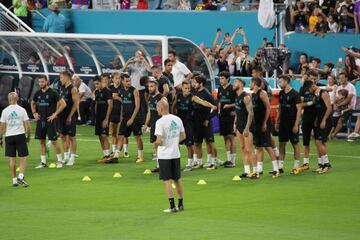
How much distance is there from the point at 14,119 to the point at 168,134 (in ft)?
Result: 15.9

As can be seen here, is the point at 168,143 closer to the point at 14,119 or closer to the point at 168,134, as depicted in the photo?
the point at 168,134

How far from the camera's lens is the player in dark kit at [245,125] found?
2400 centimetres

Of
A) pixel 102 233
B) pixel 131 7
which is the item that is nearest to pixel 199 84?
pixel 102 233

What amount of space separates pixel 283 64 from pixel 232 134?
8263mm

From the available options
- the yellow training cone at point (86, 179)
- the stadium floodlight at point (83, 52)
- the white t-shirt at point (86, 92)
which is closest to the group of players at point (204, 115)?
the yellow training cone at point (86, 179)

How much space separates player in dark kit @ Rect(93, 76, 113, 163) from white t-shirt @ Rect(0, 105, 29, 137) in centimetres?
440

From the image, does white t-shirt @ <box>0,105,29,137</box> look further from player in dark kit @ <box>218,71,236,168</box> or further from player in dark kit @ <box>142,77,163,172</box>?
player in dark kit @ <box>218,71,236,168</box>

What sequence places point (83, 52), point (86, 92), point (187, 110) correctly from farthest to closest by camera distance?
point (83, 52)
point (86, 92)
point (187, 110)

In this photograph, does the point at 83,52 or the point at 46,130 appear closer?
the point at 46,130

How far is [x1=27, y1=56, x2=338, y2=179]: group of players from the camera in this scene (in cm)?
2450

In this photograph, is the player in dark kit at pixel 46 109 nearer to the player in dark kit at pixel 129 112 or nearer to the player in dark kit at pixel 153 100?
the player in dark kit at pixel 129 112

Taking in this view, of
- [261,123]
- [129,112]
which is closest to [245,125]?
[261,123]

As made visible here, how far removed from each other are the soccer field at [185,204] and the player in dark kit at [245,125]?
0.37 meters

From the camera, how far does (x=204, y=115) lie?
1041 inches
